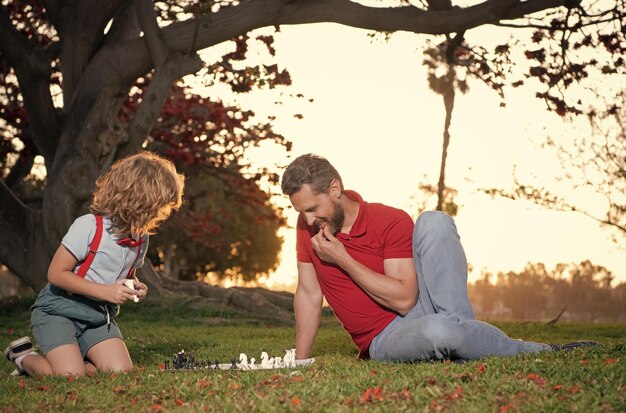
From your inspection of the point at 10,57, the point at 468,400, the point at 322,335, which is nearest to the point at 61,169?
the point at 10,57

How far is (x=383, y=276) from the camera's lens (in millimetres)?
6398

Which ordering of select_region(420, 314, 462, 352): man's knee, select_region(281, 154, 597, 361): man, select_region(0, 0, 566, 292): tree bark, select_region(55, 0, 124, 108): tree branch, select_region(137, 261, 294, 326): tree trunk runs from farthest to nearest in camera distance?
select_region(137, 261, 294, 326): tree trunk → select_region(55, 0, 124, 108): tree branch → select_region(0, 0, 566, 292): tree bark → select_region(281, 154, 597, 361): man → select_region(420, 314, 462, 352): man's knee

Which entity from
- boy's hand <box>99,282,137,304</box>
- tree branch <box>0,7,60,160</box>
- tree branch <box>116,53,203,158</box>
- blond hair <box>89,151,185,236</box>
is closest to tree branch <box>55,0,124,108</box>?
tree branch <box>0,7,60,160</box>

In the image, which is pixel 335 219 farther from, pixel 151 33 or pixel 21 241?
pixel 21 241

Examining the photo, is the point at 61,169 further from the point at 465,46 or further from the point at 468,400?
the point at 468,400

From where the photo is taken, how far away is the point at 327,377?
18.5 ft

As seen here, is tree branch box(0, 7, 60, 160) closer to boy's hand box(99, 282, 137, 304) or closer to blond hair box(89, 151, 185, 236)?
blond hair box(89, 151, 185, 236)

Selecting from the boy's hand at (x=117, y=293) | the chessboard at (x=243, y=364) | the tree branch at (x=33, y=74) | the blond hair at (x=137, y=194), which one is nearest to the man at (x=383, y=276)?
the chessboard at (x=243, y=364)

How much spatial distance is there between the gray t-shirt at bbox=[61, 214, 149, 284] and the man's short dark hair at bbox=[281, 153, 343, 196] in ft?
4.90

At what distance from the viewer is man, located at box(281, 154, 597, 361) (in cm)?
636

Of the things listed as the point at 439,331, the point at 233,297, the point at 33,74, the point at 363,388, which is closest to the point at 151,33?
the point at 33,74

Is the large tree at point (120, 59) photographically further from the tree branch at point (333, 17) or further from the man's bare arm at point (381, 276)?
the man's bare arm at point (381, 276)

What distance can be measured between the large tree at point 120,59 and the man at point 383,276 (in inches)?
279

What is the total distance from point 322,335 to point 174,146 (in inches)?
330
